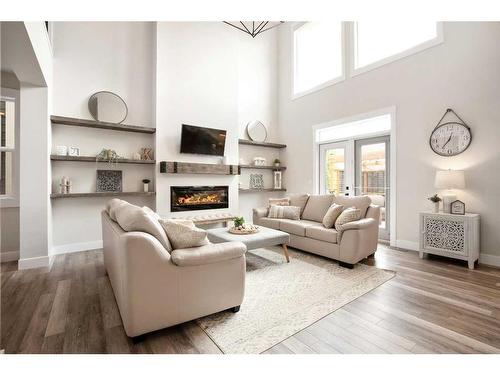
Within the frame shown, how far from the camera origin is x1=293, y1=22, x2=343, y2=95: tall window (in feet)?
17.8

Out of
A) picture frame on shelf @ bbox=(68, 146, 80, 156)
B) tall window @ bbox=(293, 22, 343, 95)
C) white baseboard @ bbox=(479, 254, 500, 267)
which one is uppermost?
tall window @ bbox=(293, 22, 343, 95)

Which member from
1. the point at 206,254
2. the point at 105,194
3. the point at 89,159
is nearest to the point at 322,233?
the point at 206,254

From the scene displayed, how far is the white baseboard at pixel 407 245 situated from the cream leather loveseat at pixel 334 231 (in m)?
0.95

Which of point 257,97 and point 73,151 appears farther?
point 257,97

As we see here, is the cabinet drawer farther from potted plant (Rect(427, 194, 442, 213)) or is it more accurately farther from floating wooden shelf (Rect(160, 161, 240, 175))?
floating wooden shelf (Rect(160, 161, 240, 175))

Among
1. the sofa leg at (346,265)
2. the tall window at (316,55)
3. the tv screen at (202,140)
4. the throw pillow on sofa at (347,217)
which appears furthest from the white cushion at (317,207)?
the tall window at (316,55)

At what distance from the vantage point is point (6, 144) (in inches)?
143

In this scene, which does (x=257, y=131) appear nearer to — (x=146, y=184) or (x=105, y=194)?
(x=146, y=184)

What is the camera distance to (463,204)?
3414 mm

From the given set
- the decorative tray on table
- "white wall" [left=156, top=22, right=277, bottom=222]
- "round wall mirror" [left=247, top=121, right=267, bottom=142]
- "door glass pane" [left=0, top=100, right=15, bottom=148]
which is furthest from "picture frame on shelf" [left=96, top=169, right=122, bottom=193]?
"round wall mirror" [left=247, top=121, right=267, bottom=142]

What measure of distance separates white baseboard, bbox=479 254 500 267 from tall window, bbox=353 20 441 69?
10.6 ft

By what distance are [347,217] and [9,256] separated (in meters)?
4.82

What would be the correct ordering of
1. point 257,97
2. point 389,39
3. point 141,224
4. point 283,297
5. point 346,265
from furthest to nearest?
1. point 257,97
2. point 389,39
3. point 346,265
4. point 283,297
5. point 141,224
